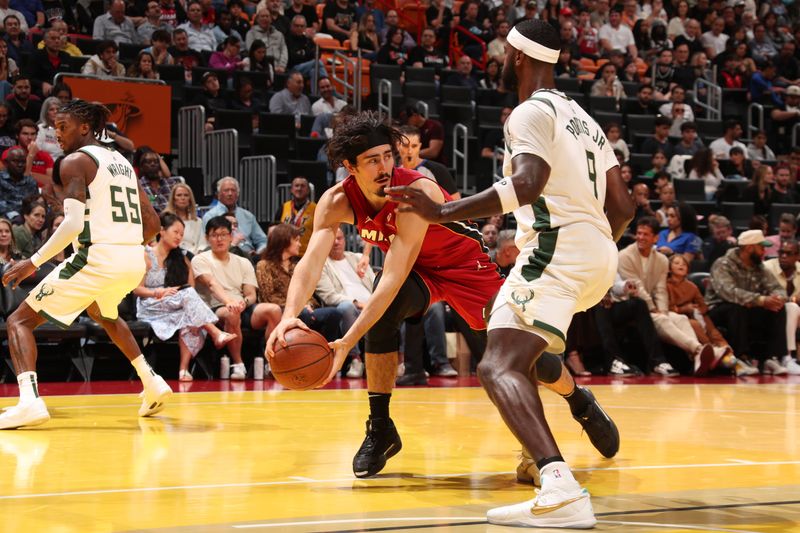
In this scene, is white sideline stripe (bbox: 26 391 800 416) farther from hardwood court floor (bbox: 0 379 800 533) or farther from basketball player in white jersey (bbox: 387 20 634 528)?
basketball player in white jersey (bbox: 387 20 634 528)

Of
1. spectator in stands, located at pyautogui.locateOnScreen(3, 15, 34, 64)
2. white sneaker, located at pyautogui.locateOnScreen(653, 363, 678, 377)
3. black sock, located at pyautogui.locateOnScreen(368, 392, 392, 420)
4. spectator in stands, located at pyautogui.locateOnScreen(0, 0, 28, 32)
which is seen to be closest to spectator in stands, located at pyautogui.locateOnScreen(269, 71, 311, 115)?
spectator in stands, located at pyautogui.locateOnScreen(3, 15, 34, 64)

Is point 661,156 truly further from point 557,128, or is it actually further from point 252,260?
Answer: point 557,128

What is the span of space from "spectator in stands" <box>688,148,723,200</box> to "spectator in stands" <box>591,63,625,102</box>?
6.82 ft

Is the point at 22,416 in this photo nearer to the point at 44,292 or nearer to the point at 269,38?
the point at 44,292

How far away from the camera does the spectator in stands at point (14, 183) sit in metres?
10.6

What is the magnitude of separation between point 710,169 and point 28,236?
31.0 ft

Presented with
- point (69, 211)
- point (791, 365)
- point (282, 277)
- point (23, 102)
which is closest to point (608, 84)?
point (791, 365)

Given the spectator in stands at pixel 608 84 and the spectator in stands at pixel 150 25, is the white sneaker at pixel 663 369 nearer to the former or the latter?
the spectator in stands at pixel 608 84

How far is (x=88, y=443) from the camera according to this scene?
5.63 m

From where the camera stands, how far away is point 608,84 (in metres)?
17.1

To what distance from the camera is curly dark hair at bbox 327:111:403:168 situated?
464 centimetres

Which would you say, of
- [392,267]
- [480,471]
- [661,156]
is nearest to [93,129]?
[392,267]

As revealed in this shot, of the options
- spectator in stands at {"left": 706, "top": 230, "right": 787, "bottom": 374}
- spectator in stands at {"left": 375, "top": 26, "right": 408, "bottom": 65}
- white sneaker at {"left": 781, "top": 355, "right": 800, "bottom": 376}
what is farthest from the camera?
spectator in stands at {"left": 375, "top": 26, "right": 408, "bottom": 65}

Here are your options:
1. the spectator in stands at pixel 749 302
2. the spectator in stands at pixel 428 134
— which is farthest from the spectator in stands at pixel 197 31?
the spectator in stands at pixel 749 302
